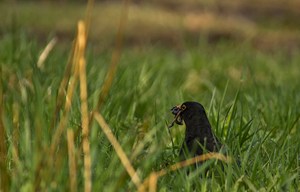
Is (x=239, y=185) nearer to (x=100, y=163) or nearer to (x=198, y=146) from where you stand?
(x=198, y=146)

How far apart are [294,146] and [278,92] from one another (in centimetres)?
160

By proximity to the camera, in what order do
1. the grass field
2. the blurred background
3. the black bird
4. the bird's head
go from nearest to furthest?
the grass field → the black bird → the bird's head → the blurred background

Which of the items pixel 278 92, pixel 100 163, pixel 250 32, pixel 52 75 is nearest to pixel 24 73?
pixel 52 75

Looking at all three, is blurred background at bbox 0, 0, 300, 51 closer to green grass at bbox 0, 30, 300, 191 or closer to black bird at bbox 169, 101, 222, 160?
green grass at bbox 0, 30, 300, 191

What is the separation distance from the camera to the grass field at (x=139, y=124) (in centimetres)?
330

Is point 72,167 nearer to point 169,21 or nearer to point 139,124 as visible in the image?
point 139,124

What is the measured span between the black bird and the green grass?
102 mm

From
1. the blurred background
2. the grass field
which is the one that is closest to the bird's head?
the grass field

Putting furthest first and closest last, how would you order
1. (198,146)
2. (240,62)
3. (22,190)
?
(240,62)
(198,146)
(22,190)

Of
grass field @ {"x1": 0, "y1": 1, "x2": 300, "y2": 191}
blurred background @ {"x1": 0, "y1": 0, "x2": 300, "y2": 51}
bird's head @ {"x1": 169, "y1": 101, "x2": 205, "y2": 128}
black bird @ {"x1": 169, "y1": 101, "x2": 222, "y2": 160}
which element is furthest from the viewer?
blurred background @ {"x1": 0, "y1": 0, "x2": 300, "y2": 51}

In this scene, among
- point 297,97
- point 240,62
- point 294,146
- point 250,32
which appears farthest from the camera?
point 250,32

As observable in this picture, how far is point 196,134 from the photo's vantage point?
159 inches

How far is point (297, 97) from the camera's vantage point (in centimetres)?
586

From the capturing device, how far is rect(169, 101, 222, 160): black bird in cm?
394
